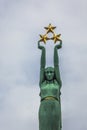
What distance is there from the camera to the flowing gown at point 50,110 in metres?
19.1

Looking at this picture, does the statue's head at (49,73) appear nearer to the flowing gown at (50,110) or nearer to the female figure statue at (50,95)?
the female figure statue at (50,95)

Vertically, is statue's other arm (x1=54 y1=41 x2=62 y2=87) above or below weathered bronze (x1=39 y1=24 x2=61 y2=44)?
below

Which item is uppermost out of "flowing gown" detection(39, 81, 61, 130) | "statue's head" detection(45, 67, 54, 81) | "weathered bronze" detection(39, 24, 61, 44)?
"weathered bronze" detection(39, 24, 61, 44)

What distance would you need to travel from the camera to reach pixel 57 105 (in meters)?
19.5

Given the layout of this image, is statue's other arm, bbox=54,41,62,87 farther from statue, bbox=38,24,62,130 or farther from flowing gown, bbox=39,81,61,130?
flowing gown, bbox=39,81,61,130

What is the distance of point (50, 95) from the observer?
1977cm

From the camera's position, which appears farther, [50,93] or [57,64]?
[57,64]

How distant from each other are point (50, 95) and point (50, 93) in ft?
0.36

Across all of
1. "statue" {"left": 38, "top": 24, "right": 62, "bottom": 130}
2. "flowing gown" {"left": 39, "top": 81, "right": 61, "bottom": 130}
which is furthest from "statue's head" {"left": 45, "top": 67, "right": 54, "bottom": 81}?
"flowing gown" {"left": 39, "top": 81, "right": 61, "bottom": 130}

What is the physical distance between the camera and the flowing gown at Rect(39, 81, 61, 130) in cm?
1914

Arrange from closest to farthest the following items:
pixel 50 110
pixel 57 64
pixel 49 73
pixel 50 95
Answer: pixel 50 110
pixel 50 95
pixel 49 73
pixel 57 64

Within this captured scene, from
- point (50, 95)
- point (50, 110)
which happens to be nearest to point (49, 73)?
point (50, 95)

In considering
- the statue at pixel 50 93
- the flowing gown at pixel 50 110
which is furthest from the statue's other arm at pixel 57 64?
the flowing gown at pixel 50 110

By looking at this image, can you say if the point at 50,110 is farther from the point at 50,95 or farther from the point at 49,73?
the point at 49,73
